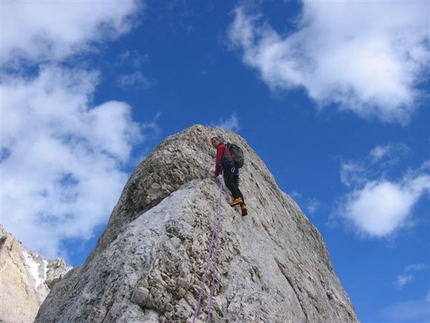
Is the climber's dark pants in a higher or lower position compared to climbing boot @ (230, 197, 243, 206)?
higher

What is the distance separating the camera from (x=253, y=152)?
20.0m

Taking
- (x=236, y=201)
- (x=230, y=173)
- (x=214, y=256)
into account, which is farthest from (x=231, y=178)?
(x=214, y=256)

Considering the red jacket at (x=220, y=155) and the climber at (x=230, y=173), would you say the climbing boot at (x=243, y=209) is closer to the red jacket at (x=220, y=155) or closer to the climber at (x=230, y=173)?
the climber at (x=230, y=173)

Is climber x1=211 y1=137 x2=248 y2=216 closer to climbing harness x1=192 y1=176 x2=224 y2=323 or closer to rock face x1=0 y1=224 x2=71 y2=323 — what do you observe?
climbing harness x1=192 y1=176 x2=224 y2=323

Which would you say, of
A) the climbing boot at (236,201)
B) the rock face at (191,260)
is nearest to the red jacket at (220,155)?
the rock face at (191,260)

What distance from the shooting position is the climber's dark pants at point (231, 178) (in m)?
13.3

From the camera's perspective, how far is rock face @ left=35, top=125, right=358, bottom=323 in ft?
30.7

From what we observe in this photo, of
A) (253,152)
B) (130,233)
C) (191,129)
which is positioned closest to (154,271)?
(130,233)

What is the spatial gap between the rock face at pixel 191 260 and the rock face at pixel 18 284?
48.7m

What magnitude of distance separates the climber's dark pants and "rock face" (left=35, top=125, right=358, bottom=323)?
0.21m

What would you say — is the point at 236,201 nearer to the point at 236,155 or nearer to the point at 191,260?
the point at 236,155

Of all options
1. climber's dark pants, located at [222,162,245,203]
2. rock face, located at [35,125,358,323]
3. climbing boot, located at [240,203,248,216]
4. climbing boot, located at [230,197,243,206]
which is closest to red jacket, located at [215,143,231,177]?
climber's dark pants, located at [222,162,245,203]

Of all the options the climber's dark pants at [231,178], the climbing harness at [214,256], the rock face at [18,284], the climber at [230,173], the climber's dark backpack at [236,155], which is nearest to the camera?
the climbing harness at [214,256]

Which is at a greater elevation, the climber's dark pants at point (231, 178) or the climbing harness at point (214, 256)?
the climber's dark pants at point (231, 178)
